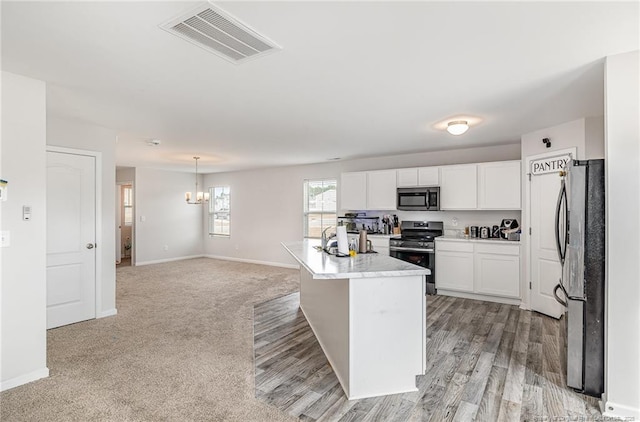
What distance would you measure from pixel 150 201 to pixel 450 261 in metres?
6.96

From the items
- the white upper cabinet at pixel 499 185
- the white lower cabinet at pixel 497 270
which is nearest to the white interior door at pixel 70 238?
the white lower cabinet at pixel 497 270

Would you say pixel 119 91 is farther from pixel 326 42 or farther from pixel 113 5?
pixel 326 42

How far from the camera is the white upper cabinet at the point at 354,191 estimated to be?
628cm

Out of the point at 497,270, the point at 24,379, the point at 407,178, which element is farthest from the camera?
the point at 407,178

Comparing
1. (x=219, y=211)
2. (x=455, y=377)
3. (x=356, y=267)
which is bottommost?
(x=455, y=377)

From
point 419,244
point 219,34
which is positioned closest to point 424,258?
point 419,244

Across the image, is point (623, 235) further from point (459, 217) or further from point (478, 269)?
point (459, 217)

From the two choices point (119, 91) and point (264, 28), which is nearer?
point (264, 28)

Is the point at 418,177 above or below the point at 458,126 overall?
below

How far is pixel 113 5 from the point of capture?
5.63 feet

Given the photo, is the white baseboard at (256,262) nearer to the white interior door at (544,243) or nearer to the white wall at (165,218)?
the white wall at (165,218)

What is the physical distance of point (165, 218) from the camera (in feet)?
27.8

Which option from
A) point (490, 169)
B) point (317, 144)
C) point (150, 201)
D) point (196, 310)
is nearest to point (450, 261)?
point (490, 169)

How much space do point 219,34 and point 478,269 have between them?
4.64 metres
